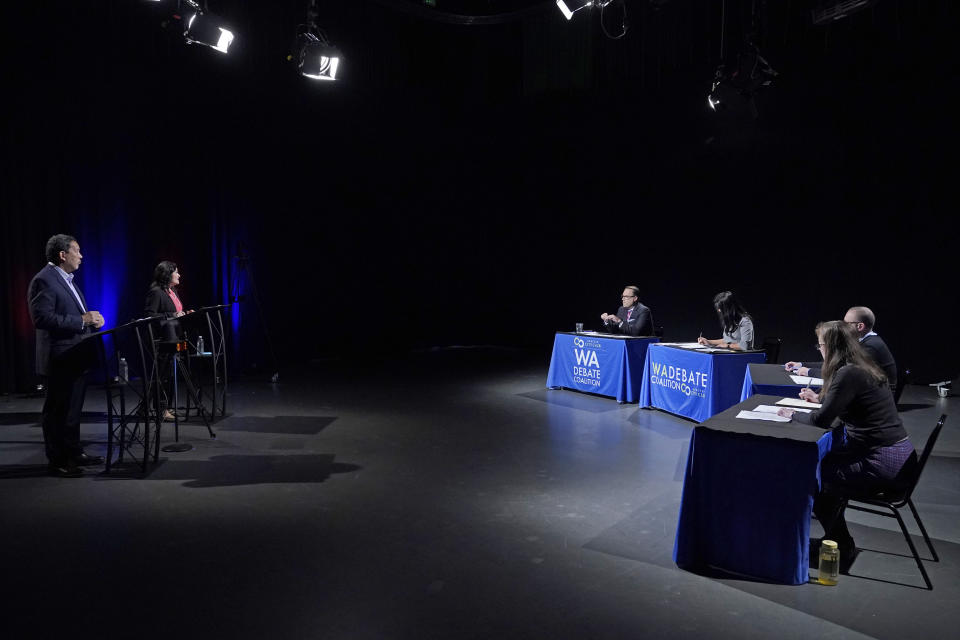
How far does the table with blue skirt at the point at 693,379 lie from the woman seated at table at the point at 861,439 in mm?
2452

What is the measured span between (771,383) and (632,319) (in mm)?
3240

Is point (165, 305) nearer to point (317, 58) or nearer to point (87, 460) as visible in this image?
point (87, 460)

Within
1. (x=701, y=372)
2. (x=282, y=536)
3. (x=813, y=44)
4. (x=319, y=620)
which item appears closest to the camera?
(x=319, y=620)

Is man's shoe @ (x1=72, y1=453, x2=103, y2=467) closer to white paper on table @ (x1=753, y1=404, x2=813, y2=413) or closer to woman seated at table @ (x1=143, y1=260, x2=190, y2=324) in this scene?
woman seated at table @ (x1=143, y1=260, x2=190, y2=324)

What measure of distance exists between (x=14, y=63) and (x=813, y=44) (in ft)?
31.5

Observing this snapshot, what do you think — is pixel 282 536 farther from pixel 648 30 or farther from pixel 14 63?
pixel 648 30

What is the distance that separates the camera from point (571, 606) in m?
2.70

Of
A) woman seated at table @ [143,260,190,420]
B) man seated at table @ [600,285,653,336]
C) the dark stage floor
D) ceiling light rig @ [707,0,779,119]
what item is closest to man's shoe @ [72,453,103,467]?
the dark stage floor

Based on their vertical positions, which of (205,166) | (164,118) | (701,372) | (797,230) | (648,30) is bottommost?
(701,372)

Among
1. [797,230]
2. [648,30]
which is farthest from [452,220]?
[797,230]

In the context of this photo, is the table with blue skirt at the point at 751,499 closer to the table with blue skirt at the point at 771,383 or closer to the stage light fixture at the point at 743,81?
the table with blue skirt at the point at 771,383

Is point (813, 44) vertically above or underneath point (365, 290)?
above

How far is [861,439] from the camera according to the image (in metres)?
3.03

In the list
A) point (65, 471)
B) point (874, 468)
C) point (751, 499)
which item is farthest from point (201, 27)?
point (874, 468)
